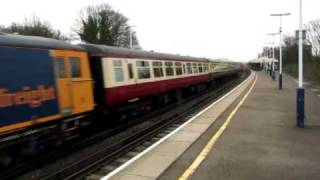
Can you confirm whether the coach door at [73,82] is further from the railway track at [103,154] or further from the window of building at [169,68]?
the window of building at [169,68]

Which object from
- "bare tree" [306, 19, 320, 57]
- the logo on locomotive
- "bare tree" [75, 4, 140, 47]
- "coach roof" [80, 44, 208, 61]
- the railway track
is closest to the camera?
the logo on locomotive

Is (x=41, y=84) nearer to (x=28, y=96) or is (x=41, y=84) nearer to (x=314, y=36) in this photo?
(x=28, y=96)

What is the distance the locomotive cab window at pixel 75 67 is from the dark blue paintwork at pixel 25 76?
1.18 metres

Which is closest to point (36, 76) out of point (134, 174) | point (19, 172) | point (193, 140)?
point (19, 172)

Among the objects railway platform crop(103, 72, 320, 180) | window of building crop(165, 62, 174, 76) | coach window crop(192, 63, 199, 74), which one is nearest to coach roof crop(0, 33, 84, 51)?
railway platform crop(103, 72, 320, 180)

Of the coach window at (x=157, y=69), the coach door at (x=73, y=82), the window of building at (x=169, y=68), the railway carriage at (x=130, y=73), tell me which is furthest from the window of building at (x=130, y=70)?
the window of building at (x=169, y=68)

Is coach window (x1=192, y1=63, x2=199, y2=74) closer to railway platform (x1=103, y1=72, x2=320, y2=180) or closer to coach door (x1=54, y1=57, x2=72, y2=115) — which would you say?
railway platform (x1=103, y1=72, x2=320, y2=180)

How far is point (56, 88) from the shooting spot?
37.6 ft

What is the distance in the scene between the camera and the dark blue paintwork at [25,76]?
9.49 m

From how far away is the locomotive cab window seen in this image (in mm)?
12515

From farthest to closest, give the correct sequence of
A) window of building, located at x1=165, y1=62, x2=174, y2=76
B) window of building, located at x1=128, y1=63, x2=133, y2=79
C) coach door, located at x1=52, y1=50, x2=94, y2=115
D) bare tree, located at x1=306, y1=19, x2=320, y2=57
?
bare tree, located at x1=306, y1=19, x2=320, y2=57
window of building, located at x1=165, y1=62, x2=174, y2=76
window of building, located at x1=128, y1=63, x2=133, y2=79
coach door, located at x1=52, y1=50, x2=94, y2=115

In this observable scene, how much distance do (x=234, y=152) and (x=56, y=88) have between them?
4599 mm

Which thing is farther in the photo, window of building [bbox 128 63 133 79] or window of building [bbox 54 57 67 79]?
window of building [bbox 128 63 133 79]

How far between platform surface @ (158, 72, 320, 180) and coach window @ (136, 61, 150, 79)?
3.79 metres
